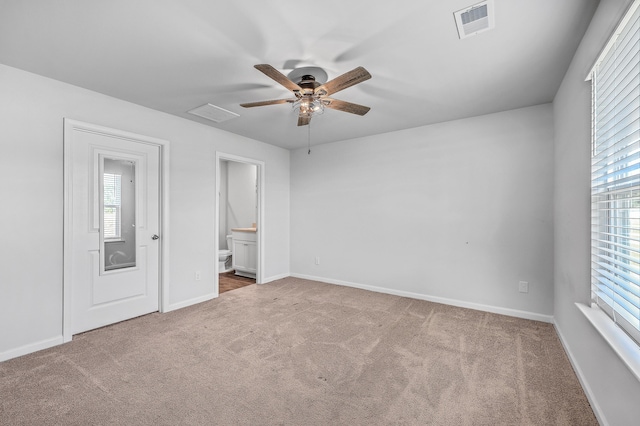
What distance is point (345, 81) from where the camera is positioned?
6.79 feet

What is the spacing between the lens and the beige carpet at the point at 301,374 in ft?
5.61

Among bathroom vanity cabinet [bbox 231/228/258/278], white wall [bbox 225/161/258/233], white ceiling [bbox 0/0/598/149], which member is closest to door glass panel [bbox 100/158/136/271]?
white ceiling [bbox 0/0/598/149]

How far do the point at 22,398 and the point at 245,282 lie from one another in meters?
3.15

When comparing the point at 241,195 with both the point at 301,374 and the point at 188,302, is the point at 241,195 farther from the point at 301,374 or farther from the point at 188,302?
the point at 301,374

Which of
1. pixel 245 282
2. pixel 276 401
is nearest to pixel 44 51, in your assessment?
pixel 276 401

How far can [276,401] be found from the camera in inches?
71.7

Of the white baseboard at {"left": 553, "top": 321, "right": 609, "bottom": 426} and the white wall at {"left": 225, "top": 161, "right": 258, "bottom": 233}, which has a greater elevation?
the white wall at {"left": 225, "top": 161, "right": 258, "bottom": 233}

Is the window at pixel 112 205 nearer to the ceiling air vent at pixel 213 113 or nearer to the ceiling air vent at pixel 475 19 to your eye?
the ceiling air vent at pixel 213 113

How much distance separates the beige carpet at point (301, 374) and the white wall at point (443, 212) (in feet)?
1.87

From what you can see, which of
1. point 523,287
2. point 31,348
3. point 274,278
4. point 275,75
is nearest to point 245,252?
point 274,278

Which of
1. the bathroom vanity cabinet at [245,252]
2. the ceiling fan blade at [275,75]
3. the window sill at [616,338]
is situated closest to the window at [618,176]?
the window sill at [616,338]

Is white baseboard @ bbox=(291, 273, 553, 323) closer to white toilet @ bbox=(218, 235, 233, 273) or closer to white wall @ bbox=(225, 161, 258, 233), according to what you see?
white toilet @ bbox=(218, 235, 233, 273)

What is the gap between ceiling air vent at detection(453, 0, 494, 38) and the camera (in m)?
1.68

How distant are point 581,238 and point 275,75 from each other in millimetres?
2556
